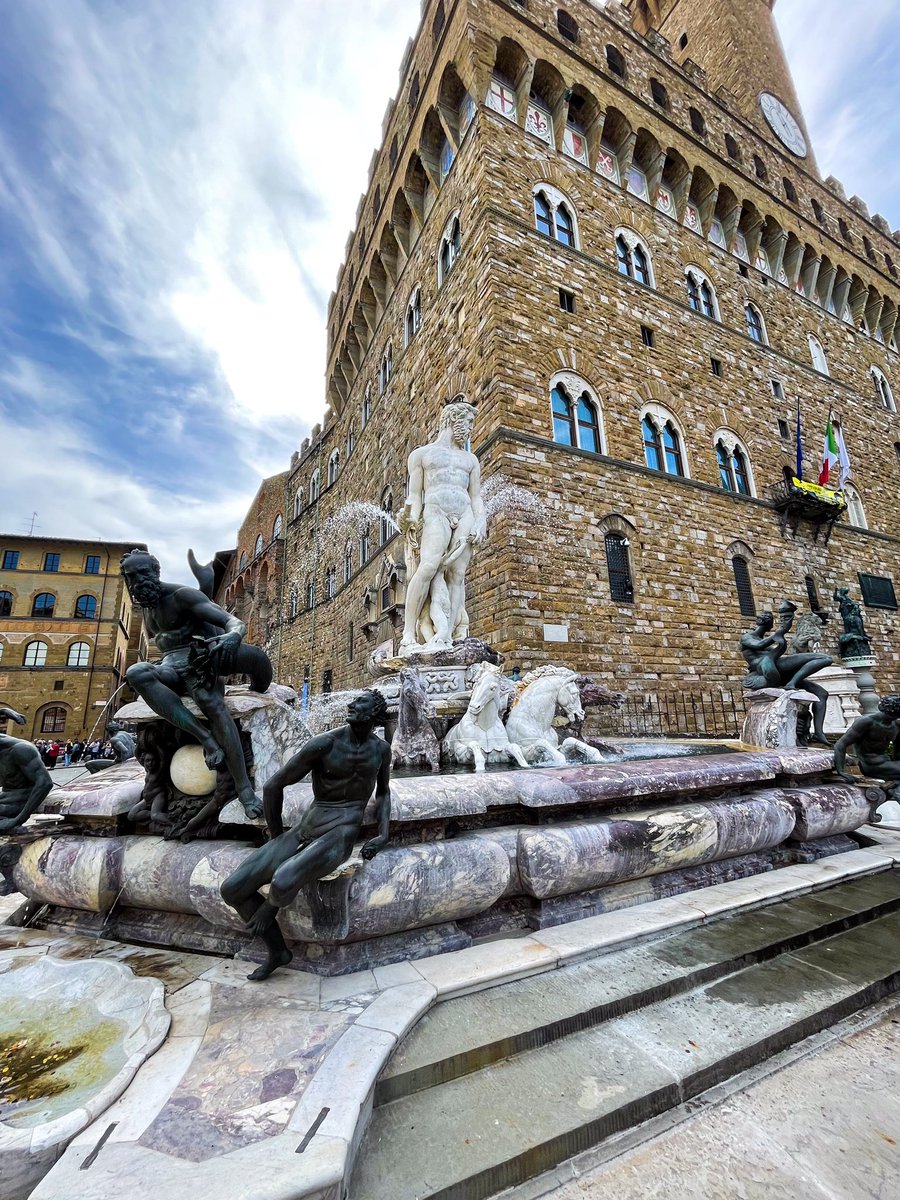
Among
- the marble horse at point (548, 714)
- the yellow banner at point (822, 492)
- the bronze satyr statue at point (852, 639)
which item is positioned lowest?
the marble horse at point (548, 714)

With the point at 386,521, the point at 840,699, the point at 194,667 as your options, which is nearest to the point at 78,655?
the point at 386,521

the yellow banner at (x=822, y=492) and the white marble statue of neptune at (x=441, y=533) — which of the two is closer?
the white marble statue of neptune at (x=441, y=533)

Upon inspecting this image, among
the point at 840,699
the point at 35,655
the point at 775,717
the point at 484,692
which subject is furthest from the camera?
the point at 35,655

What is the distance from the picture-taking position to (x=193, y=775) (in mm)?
2488

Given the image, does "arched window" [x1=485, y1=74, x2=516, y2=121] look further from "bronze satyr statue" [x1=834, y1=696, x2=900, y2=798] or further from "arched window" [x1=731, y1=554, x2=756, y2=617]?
"bronze satyr statue" [x1=834, y1=696, x2=900, y2=798]

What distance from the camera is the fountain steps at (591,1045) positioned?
132cm

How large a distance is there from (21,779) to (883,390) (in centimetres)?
2535

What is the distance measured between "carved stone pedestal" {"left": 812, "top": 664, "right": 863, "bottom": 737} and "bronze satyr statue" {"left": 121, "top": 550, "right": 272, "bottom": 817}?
988 centimetres

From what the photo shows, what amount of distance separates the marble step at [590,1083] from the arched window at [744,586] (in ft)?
36.2

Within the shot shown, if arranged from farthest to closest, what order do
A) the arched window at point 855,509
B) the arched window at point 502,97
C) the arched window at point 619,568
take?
1. the arched window at point 855,509
2. the arched window at point 502,97
3. the arched window at point 619,568

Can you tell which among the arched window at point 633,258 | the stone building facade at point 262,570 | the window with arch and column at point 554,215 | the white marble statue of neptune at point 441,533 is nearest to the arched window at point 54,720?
the stone building facade at point 262,570

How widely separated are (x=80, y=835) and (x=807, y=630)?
13.1 metres

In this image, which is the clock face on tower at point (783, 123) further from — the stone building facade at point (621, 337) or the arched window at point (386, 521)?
the arched window at point (386, 521)

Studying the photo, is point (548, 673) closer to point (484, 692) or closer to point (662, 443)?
point (484, 692)
